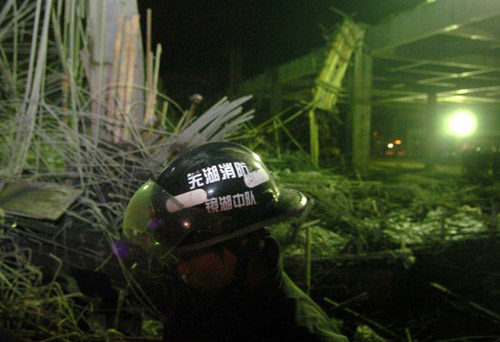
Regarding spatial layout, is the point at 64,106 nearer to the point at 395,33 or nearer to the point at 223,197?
the point at 223,197

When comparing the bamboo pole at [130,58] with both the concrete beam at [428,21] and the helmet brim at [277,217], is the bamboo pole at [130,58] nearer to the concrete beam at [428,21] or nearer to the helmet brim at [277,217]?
the helmet brim at [277,217]

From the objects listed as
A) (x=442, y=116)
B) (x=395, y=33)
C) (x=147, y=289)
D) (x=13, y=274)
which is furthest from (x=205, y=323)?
(x=442, y=116)

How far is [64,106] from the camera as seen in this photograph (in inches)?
147

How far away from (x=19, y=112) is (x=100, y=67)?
88 centimetres

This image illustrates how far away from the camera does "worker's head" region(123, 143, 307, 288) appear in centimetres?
148

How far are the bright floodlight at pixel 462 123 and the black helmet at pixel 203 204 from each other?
18.7m

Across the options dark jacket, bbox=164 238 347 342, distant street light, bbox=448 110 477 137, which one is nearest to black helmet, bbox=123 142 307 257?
dark jacket, bbox=164 238 347 342

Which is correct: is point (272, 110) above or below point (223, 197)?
above

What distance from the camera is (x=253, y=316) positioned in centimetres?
131

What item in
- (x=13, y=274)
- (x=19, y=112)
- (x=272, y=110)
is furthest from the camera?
(x=272, y=110)

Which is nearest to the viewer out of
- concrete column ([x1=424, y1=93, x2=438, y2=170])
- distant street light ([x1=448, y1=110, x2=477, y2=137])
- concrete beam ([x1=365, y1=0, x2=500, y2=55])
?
concrete beam ([x1=365, y1=0, x2=500, y2=55])

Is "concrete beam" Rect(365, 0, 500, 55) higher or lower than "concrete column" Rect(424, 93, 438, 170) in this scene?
higher

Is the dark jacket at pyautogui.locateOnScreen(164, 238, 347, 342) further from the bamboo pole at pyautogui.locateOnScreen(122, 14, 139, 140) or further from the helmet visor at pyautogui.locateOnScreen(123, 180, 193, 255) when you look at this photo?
the bamboo pole at pyautogui.locateOnScreen(122, 14, 139, 140)

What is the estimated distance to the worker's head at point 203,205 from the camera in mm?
1484
